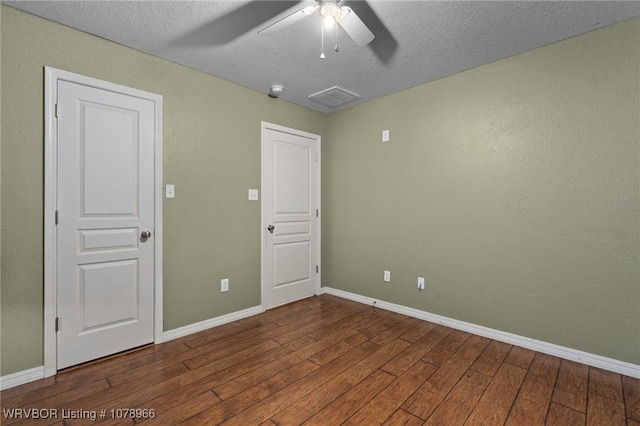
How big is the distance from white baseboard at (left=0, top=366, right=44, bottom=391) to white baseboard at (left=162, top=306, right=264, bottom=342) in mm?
802

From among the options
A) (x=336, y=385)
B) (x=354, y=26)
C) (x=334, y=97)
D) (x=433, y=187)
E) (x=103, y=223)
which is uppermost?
(x=334, y=97)

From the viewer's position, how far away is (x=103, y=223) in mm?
2354

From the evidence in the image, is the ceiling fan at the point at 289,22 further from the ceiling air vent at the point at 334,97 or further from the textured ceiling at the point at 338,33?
the ceiling air vent at the point at 334,97

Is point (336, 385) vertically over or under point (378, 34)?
under

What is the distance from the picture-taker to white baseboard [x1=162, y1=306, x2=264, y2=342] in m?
2.70

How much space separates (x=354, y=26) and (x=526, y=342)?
109 inches

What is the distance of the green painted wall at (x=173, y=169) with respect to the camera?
6.56 feet

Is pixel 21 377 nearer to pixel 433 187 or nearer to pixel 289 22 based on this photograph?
pixel 289 22

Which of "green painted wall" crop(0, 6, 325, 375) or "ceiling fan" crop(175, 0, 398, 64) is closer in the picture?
"ceiling fan" crop(175, 0, 398, 64)

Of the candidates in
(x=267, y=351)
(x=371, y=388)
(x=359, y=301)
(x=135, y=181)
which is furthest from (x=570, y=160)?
(x=135, y=181)

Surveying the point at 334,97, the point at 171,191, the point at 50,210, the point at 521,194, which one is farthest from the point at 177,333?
the point at 521,194

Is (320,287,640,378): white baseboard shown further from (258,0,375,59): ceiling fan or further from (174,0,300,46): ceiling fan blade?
(174,0,300,46): ceiling fan blade

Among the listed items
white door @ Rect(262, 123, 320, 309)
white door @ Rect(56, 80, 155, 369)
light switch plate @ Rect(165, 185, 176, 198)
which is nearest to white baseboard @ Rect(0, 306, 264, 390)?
white door @ Rect(56, 80, 155, 369)

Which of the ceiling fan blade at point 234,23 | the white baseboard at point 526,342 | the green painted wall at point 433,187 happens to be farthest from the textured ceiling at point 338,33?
the white baseboard at point 526,342
